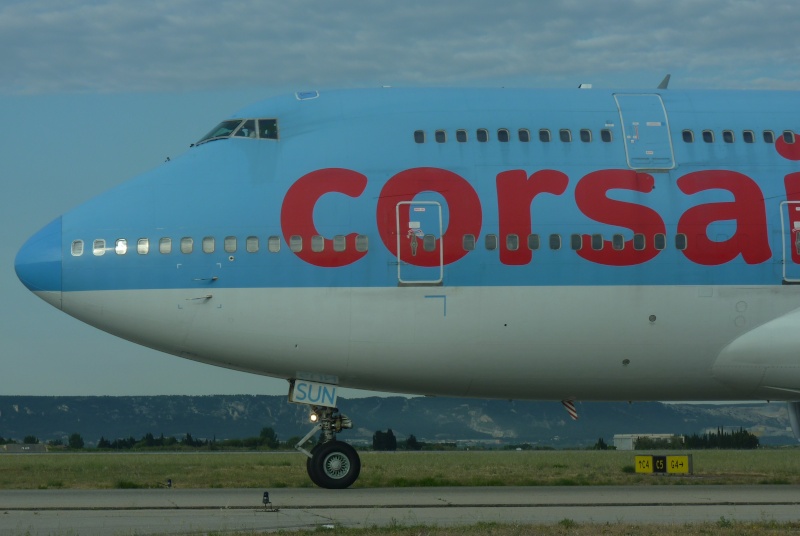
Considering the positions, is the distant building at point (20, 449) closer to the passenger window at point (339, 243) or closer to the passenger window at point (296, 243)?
the passenger window at point (296, 243)

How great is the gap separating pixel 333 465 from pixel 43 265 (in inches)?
300

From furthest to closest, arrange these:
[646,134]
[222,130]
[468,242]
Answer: [222,130]
[646,134]
[468,242]

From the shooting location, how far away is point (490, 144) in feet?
87.6

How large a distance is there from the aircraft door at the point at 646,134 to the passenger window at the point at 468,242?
160 inches

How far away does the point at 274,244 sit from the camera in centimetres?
2580

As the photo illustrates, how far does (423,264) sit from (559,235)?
308cm

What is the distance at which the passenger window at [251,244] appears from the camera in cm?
2577

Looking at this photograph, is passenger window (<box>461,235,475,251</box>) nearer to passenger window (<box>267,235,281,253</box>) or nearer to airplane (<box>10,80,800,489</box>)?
airplane (<box>10,80,800,489</box>)

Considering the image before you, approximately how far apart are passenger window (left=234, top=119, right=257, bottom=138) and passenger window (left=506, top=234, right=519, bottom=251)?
6206mm

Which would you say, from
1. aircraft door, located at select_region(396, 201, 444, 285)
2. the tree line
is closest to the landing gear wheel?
aircraft door, located at select_region(396, 201, 444, 285)

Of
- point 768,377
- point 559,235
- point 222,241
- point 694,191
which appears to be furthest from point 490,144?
point 768,377

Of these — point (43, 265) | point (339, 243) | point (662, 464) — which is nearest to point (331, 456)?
point (339, 243)

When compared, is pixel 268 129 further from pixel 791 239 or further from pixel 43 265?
pixel 791 239

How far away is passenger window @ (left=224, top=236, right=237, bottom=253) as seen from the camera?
25766 mm
